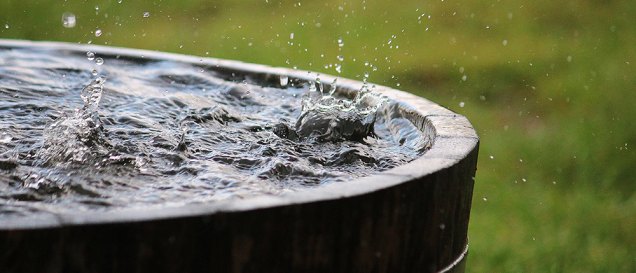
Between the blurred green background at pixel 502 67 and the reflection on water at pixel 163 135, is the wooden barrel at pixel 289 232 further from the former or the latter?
the blurred green background at pixel 502 67

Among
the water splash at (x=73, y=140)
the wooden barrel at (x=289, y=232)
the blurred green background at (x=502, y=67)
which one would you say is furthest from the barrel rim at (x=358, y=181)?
the blurred green background at (x=502, y=67)

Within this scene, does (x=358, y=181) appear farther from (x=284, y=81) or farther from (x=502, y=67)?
(x=502, y=67)

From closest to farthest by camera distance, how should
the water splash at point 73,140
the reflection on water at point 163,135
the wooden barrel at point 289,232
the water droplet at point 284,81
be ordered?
the wooden barrel at point 289,232 < the reflection on water at point 163,135 < the water splash at point 73,140 < the water droplet at point 284,81

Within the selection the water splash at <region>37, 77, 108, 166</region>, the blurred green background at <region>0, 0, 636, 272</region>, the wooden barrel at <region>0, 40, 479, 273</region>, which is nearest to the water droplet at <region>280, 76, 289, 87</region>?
the water splash at <region>37, 77, 108, 166</region>

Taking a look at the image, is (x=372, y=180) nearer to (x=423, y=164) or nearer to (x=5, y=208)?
(x=423, y=164)

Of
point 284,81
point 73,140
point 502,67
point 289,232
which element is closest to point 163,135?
point 73,140
